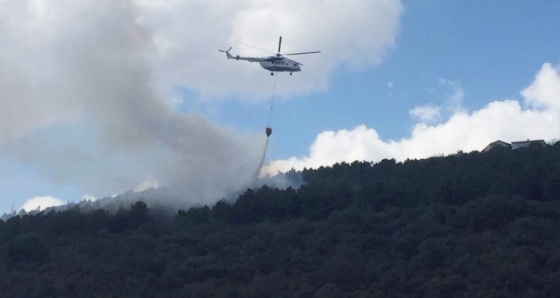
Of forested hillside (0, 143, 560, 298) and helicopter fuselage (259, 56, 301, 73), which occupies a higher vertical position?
helicopter fuselage (259, 56, 301, 73)

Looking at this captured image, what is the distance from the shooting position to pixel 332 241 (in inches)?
2121

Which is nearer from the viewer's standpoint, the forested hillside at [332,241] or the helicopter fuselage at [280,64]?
the forested hillside at [332,241]

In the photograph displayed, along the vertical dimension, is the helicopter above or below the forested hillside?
above

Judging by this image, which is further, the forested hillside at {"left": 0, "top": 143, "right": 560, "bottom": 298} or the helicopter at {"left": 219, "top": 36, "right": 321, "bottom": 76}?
the helicopter at {"left": 219, "top": 36, "right": 321, "bottom": 76}

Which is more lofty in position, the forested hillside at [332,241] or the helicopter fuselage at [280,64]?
the helicopter fuselage at [280,64]

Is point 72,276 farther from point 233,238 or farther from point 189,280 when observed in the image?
point 233,238

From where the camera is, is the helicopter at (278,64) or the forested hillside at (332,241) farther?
the helicopter at (278,64)

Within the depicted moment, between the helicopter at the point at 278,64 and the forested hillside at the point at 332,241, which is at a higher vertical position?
the helicopter at the point at 278,64

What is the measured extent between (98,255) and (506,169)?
2491 centimetres

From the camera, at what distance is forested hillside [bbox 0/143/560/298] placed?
145 ft

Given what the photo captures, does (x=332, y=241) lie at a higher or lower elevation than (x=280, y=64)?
lower

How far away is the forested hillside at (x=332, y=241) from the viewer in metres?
44.2

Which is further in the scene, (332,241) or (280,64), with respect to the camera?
(280,64)

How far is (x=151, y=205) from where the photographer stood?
72.4 m
